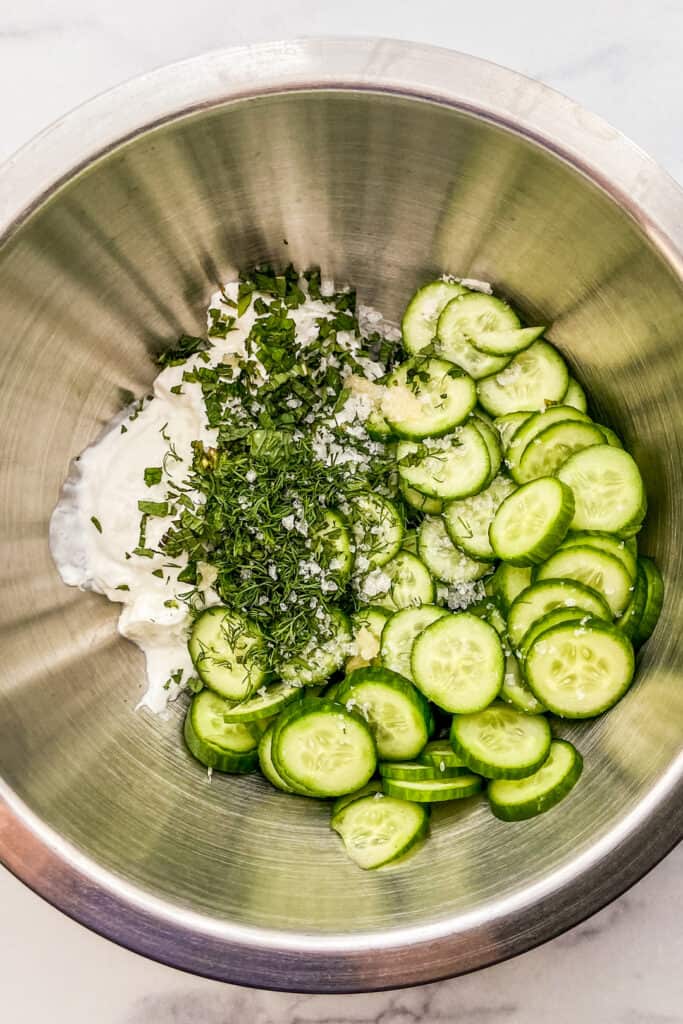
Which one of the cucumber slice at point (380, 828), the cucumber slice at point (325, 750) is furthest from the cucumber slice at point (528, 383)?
the cucumber slice at point (380, 828)

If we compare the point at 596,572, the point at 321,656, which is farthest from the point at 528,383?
the point at 321,656

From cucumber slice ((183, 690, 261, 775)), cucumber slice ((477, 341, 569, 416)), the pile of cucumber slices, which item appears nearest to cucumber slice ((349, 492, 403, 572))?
the pile of cucumber slices

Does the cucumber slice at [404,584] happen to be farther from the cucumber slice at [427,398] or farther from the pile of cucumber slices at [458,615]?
the cucumber slice at [427,398]

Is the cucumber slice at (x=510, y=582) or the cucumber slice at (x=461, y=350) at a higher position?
the cucumber slice at (x=461, y=350)

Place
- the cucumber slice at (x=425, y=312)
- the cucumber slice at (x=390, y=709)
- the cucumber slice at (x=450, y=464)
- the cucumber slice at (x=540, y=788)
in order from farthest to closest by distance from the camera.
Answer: the cucumber slice at (x=425, y=312) < the cucumber slice at (x=450, y=464) < the cucumber slice at (x=390, y=709) < the cucumber slice at (x=540, y=788)

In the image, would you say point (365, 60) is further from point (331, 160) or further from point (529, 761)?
point (529, 761)

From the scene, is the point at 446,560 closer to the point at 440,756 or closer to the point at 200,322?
the point at 440,756
